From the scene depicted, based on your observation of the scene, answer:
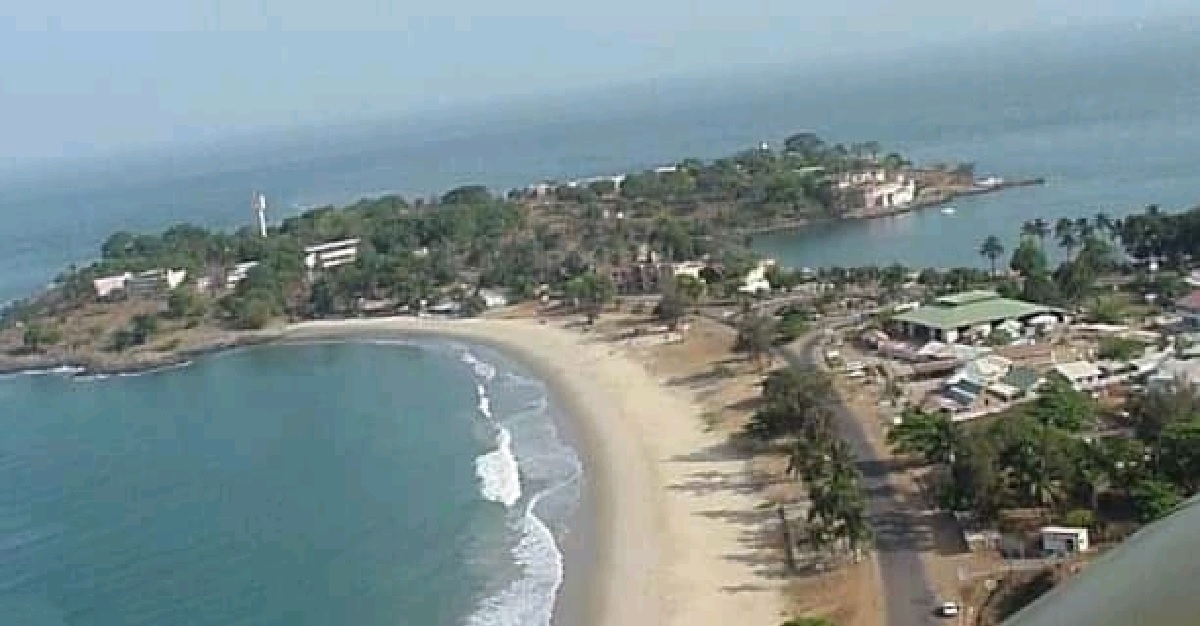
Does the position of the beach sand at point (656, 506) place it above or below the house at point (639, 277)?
below

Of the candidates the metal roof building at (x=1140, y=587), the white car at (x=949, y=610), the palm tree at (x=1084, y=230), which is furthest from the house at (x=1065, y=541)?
the palm tree at (x=1084, y=230)

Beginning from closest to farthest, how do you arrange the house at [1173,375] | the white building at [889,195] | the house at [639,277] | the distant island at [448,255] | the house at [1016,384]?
the house at [1173,375]
the house at [1016,384]
the house at [639,277]
the distant island at [448,255]
the white building at [889,195]

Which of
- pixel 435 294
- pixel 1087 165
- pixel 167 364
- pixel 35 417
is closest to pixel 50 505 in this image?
pixel 35 417

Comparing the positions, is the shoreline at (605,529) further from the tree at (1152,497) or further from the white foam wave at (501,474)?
the tree at (1152,497)

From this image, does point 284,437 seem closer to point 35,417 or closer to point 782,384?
point 35,417

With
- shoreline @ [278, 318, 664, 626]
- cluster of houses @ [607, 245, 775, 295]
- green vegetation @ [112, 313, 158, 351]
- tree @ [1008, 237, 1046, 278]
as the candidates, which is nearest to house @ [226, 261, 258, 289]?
green vegetation @ [112, 313, 158, 351]

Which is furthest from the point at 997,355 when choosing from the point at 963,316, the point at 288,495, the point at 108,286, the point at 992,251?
the point at 108,286
